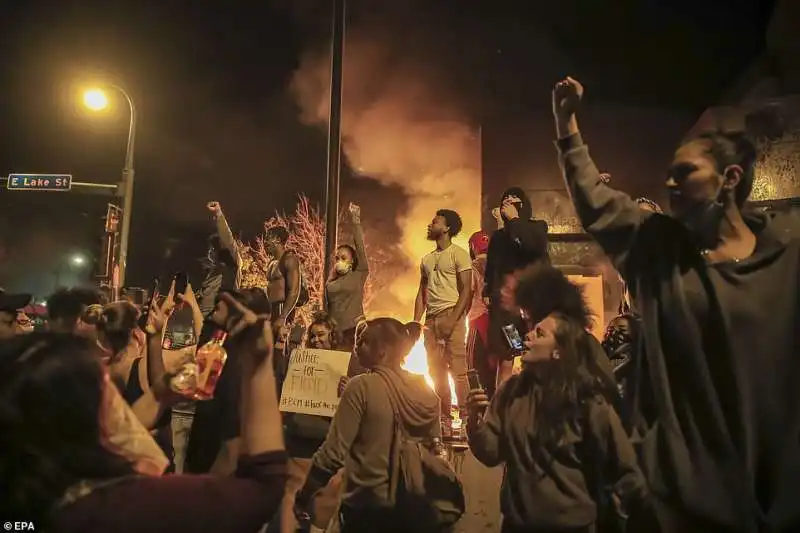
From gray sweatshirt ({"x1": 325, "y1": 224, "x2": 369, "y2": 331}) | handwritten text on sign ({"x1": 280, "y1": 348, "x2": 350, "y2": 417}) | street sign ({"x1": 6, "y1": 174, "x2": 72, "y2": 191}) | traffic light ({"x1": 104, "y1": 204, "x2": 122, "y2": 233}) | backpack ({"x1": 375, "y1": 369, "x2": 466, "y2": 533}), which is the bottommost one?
backpack ({"x1": 375, "y1": 369, "x2": 466, "y2": 533})

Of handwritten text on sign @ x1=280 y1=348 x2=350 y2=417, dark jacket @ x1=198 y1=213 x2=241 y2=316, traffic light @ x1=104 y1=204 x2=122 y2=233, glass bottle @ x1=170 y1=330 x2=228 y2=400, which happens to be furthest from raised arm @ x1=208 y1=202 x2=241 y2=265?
glass bottle @ x1=170 y1=330 x2=228 y2=400

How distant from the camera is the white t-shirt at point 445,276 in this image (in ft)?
16.8

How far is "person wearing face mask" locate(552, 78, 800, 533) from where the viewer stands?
2.50 m

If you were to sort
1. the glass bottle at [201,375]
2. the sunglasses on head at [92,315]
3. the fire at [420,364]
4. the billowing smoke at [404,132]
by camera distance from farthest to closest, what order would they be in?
the billowing smoke at [404,132] → the fire at [420,364] → the sunglasses on head at [92,315] → the glass bottle at [201,375]

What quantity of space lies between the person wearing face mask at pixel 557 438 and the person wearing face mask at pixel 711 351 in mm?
143

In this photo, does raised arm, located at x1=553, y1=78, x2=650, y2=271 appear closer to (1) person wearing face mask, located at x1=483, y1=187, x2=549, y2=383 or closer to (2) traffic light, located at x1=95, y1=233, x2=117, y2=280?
(1) person wearing face mask, located at x1=483, y1=187, x2=549, y2=383

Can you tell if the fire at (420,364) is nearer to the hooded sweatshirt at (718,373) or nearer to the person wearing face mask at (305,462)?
the person wearing face mask at (305,462)

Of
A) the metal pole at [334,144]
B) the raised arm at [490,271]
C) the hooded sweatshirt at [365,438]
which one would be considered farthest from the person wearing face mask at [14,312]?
the raised arm at [490,271]

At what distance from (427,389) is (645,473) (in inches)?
44.0

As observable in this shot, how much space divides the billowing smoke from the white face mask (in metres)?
4.77

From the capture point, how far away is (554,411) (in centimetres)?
265

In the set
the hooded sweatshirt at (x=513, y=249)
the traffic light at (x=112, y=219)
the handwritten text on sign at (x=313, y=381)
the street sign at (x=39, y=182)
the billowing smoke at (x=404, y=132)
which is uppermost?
the billowing smoke at (x=404, y=132)

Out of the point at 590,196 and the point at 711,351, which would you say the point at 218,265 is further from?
the point at 711,351

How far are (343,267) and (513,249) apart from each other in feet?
5.21
